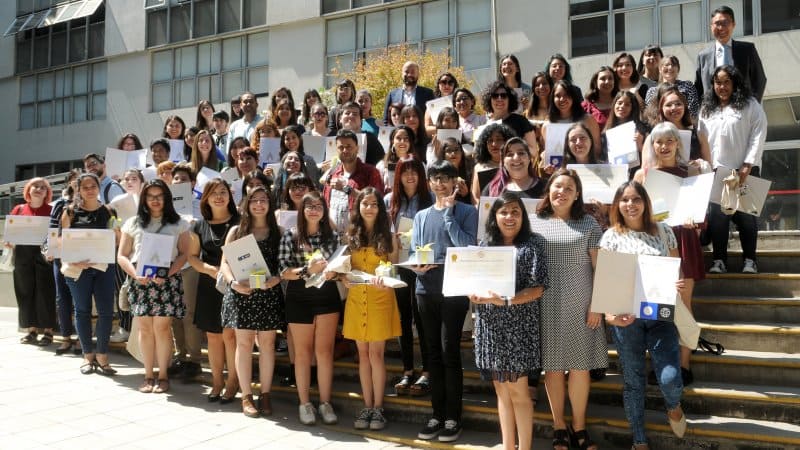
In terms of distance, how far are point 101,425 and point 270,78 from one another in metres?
21.2

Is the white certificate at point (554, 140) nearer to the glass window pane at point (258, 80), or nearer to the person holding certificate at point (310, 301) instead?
the person holding certificate at point (310, 301)

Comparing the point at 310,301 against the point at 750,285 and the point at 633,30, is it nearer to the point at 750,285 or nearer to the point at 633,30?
the point at 750,285

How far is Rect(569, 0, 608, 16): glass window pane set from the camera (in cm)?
1927

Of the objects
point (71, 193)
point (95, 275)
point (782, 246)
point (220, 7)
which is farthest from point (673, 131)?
point (220, 7)

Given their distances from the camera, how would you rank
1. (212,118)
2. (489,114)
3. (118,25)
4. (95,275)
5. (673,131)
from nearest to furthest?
1. (673,131)
2. (489,114)
3. (95,275)
4. (212,118)
5. (118,25)

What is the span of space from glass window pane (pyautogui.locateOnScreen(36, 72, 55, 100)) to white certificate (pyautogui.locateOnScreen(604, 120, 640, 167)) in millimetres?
32406

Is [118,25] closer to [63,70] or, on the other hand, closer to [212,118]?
[63,70]

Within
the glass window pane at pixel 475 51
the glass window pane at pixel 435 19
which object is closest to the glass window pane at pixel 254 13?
the glass window pane at pixel 435 19

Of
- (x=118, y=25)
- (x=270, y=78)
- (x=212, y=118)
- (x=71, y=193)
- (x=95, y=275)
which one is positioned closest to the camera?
(x=95, y=275)

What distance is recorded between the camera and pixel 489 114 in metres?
7.21

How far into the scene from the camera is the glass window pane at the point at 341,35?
2397 cm

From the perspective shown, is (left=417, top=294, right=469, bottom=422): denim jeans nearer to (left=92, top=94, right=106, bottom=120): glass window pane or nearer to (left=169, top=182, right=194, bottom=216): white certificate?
(left=169, top=182, right=194, bottom=216): white certificate

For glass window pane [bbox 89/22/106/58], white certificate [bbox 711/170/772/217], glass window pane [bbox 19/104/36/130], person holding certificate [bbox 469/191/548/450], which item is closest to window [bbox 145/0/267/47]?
glass window pane [bbox 89/22/106/58]

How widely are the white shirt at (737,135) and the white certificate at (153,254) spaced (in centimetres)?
547
